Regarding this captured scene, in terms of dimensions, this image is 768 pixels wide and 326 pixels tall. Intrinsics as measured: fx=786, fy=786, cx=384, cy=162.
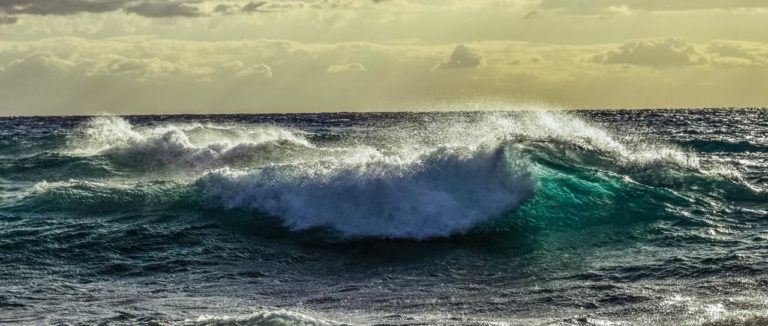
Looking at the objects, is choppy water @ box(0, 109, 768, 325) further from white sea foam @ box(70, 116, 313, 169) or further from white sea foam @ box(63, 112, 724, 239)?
white sea foam @ box(70, 116, 313, 169)

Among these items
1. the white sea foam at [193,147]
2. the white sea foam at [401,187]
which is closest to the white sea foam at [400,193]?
the white sea foam at [401,187]

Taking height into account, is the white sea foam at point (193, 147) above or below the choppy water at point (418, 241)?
above

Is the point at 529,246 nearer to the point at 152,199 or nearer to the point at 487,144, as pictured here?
the point at 487,144

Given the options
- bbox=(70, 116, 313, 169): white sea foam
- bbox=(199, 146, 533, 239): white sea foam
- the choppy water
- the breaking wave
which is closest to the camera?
the choppy water

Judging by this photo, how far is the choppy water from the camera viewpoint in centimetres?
1025

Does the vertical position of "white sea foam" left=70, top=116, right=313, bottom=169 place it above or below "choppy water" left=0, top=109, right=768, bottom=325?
above

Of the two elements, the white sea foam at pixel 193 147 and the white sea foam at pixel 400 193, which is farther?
the white sea foam at pixel 193 147

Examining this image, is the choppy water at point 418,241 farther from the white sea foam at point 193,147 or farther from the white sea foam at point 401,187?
the white sea foam at point 193,147

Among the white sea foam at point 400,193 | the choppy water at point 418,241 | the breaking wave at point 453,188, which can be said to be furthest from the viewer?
the breaking wave at point 453,188

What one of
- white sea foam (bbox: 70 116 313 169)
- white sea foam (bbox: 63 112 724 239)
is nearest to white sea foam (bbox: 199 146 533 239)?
white sea foam (bbox: 63 112 724 239)

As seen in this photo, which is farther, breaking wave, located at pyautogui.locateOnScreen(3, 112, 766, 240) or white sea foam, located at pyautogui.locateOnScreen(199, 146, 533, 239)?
breaking wave, located at pyautogui.locateOnScreen(3, 112, 766, 240)

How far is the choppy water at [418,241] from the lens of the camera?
33.6 feet

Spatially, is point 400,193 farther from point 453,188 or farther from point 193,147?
point 193,147

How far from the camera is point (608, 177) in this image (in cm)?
1884
